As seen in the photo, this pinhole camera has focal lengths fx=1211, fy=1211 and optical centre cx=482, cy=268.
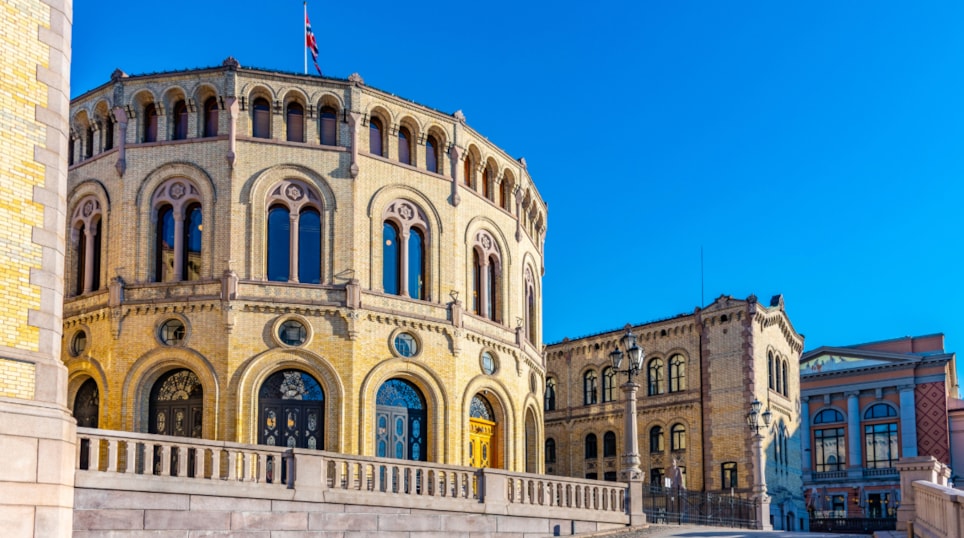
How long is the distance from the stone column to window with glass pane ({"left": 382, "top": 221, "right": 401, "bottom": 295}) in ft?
172

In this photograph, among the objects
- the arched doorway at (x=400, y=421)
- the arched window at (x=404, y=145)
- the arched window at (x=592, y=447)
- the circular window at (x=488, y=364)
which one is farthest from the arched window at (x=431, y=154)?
the arched window at (x=592, y=447)

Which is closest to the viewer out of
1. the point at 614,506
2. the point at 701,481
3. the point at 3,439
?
the point at 3,439

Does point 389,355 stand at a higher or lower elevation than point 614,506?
higher

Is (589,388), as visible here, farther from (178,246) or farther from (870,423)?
(178,246)

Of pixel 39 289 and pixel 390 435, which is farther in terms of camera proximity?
pixel 390 435

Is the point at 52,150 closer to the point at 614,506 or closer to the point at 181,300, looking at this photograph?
the point at 181,300

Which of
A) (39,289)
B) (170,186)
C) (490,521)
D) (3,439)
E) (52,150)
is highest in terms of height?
(170,186)

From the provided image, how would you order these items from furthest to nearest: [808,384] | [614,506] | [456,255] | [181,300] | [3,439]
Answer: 1. [808,384]
2. [456,255]
3. [181,300]
4. [614,506]
5. [3,439]

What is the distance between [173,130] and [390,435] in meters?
10.8

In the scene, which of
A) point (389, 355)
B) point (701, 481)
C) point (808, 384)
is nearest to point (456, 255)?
point (389, 355)

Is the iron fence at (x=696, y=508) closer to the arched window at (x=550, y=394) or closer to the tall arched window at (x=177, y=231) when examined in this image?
the arched window at (x=550, y=394)

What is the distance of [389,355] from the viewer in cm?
3509

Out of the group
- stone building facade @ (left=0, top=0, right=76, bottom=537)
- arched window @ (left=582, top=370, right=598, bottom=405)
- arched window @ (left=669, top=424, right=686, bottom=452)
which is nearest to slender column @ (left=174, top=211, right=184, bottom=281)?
stone building facade @ (left=0, top=0, right=76, bottom=537)

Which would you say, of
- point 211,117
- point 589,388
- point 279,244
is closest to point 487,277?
point 279,244
